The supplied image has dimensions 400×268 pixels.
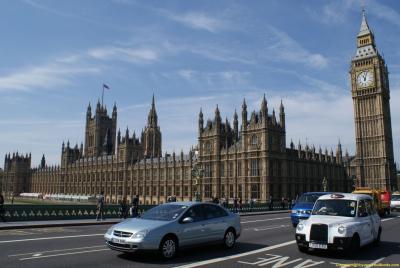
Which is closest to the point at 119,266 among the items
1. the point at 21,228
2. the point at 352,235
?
the point at 352,235

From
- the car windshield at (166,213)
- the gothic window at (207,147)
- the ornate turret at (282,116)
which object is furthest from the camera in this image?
the gothic window at (207,147)

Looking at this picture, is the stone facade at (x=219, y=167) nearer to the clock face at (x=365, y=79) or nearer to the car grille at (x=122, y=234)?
the clock face at (x=365, y=79)

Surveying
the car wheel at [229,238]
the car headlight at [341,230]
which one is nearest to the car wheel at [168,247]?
the car wheel at [229,238]

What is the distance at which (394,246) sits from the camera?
14367mm

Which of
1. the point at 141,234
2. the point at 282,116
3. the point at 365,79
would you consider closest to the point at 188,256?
the point at 141,234

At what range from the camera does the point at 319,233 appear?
38.7 ft

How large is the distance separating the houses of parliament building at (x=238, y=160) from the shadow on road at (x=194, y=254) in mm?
26585

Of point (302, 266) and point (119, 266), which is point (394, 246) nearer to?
point (302, 266)

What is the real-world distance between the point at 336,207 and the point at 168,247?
241 inches

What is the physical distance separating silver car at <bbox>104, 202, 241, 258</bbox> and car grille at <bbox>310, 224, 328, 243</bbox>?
116 inches

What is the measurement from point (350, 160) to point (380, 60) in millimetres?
27563

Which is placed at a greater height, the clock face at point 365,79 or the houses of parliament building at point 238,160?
the clock face at point 365,79

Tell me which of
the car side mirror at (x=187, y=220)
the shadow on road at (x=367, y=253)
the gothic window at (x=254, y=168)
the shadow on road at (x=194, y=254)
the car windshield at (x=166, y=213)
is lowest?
the shadow on road at (x=367, y=253)

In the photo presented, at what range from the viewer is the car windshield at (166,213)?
11.8 meters
